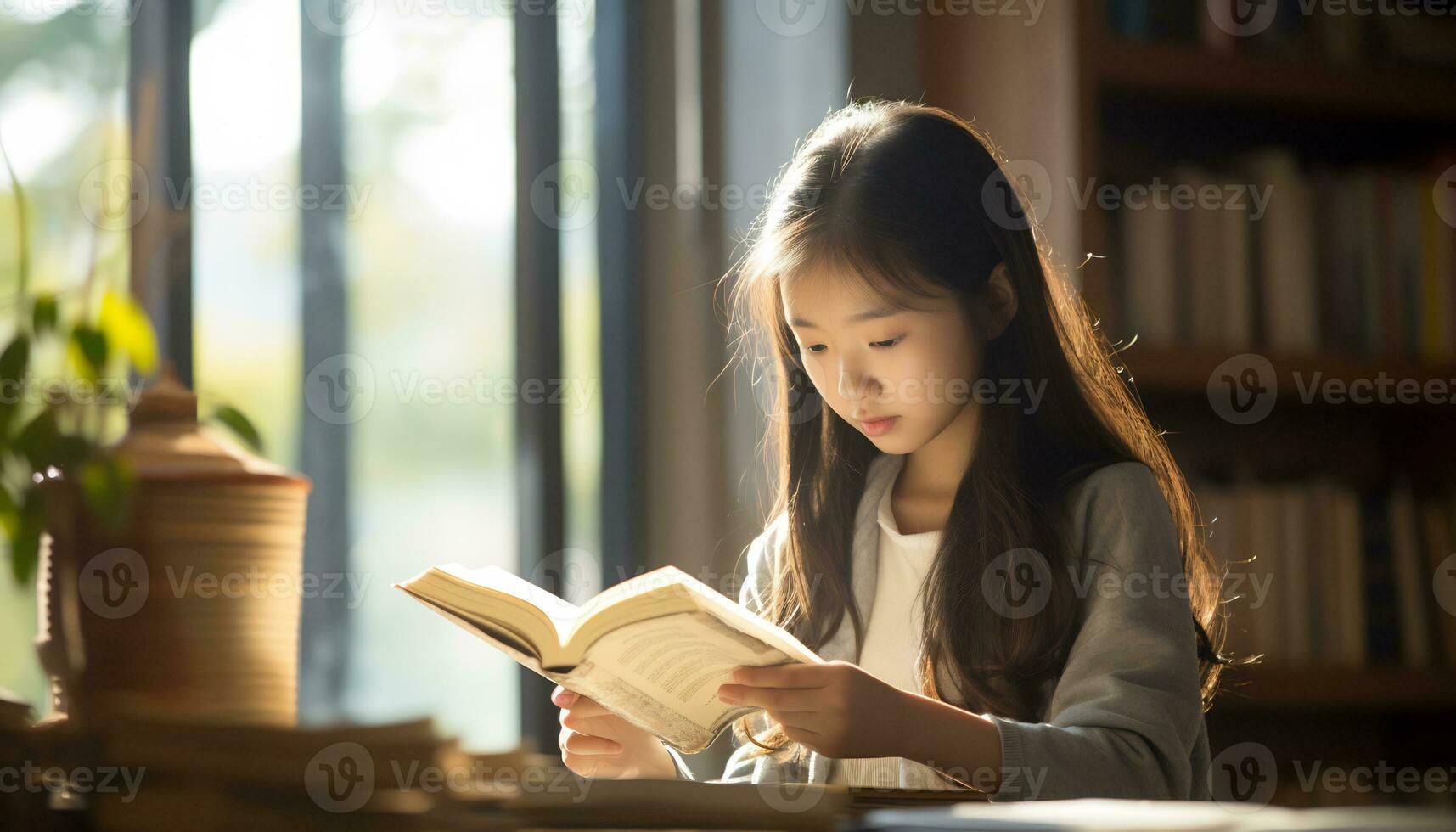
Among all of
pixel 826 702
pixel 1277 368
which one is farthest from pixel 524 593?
pixel 1277 368

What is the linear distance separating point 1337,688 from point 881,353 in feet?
3.47

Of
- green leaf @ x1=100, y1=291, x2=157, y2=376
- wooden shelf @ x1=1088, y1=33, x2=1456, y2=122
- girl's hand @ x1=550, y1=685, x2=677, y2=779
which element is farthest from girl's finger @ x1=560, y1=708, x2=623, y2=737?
wooden shelf @ x1=1088, y1=33, x2=1456, y2=122

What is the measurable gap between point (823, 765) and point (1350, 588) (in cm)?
100

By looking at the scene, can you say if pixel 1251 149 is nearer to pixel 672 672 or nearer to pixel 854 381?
pixel 854 381

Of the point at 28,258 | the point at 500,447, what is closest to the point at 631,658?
the point at 28,258

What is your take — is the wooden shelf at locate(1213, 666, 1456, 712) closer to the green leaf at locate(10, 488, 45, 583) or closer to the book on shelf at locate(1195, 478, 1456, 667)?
the book on shelf at locate(1195, 478, 1456, 667)

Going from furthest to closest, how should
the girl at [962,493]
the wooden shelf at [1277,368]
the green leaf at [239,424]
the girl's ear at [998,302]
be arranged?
the wooden shelf at [1277,368] → the girl's ear at [998,302] → the girl at [962,493] → the green leaf at [239,424]

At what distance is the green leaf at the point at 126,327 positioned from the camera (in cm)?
84

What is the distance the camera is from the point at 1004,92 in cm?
185

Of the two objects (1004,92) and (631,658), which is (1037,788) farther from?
(1004,92)

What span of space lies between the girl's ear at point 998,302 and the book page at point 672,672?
43 cm

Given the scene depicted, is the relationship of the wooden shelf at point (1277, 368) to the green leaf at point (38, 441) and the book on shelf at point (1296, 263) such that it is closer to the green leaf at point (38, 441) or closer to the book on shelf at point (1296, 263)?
the book on shelf at point (1296, 263)

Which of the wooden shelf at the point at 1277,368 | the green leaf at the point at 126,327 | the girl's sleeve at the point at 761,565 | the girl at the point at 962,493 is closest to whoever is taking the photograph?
the green leaf at the point at 126,327

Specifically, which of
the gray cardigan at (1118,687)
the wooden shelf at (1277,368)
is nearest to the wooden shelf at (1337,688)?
the wooden shelf at (1277,368)
